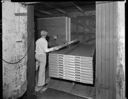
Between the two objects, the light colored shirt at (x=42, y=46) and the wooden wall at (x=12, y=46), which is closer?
the wooden wall at (x=12, y=46)

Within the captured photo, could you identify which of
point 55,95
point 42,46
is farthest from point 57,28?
point 55,95

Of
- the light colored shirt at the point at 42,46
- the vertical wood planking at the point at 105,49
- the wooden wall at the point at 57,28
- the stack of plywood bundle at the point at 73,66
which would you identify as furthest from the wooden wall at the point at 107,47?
the wooden wall at the point at 57,28

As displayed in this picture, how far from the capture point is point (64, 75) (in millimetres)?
2701

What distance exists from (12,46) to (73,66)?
1320 millimetres

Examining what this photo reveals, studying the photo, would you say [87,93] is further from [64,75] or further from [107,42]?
[107,42]

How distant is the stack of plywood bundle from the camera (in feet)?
7.98

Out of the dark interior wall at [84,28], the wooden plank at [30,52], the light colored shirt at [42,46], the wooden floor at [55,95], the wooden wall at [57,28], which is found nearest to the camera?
the wooden plank at [30,52]

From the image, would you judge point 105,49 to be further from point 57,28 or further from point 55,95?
point 57,28

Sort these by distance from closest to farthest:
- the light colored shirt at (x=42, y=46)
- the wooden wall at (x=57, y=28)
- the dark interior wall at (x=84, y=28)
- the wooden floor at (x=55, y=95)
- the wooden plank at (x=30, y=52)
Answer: the wooden plank at (x=30, y=52) → the wooden floor at (x=55, y=95) → the light colored shirt at (x=42, y=46) → the wooden wall at (x=57, y=28) → the dark interior wall at (x=84, y=28)

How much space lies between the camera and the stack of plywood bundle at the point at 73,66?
2.43 metres

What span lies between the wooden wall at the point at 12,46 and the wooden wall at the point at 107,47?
1.42m

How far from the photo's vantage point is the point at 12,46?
7.91 feet

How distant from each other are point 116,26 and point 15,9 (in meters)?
1.92

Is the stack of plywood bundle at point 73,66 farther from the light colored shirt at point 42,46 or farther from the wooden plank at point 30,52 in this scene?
the wooden plank at point 30,52
